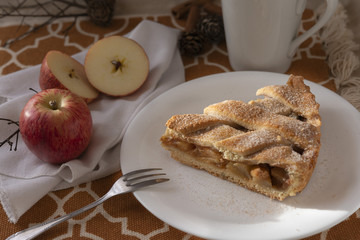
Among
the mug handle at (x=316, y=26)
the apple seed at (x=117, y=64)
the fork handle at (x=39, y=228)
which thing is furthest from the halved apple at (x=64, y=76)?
the mug handle at (x=316, y=26)

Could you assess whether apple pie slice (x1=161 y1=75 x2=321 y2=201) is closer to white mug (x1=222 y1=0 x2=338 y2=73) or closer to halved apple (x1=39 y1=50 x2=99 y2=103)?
white mug (x1=222 y1=0 x2=338 y2=73)

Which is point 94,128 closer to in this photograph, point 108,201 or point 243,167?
point 108,201

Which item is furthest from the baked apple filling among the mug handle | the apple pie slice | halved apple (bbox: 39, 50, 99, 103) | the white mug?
the mug handle

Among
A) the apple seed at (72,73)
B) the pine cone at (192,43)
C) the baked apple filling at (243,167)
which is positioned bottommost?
the baked apple filling at (243,167)

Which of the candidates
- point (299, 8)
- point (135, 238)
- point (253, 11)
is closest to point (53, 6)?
point (253, 11)

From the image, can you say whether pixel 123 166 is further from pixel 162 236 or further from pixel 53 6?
pixel 53 6

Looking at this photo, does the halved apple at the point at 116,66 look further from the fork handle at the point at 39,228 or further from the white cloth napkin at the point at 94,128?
the fork handle at the point at 39,228

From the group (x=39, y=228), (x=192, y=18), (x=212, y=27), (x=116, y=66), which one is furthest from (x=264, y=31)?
(x=39, y=228)
